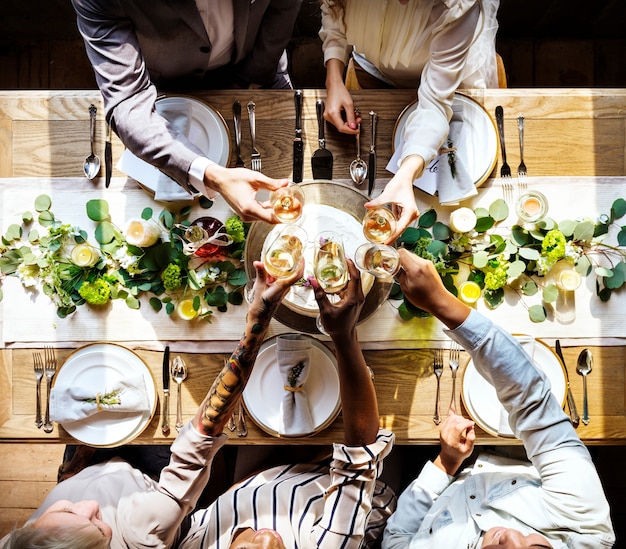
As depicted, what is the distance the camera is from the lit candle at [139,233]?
1.84 metres

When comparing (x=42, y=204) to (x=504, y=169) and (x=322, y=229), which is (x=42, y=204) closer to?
(x=322, y=229)

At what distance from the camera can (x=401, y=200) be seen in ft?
5.37

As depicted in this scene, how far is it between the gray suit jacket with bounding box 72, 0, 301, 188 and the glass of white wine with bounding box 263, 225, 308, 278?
1.15 feet

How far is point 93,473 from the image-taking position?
2.05 metres

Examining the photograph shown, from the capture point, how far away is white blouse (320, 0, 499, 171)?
5.66 ft

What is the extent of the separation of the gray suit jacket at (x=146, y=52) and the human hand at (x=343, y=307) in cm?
58

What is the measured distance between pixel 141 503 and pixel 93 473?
41 cm

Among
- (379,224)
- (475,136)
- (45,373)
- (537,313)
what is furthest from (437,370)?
(45,373)

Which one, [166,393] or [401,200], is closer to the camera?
[401,200]

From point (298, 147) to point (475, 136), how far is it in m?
0.63

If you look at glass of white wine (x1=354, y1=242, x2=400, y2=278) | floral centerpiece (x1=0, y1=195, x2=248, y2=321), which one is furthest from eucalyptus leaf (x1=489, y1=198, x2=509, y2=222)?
floral centerpiece (x1=0, y1=195, x2=248, y2=321)

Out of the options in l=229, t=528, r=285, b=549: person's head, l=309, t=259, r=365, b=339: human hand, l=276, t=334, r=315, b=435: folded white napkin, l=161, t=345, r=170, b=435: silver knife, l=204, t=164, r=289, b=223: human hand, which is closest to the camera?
l=309, t=259, r=365, b=339: human hand

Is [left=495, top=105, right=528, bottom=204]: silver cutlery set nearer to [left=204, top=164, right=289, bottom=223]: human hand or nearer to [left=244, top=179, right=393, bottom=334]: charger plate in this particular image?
[left=244, top=179, right=393, bottom=334]: charger plate

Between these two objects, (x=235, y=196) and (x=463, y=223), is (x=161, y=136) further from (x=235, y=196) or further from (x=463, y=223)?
(x=463, y=223)
